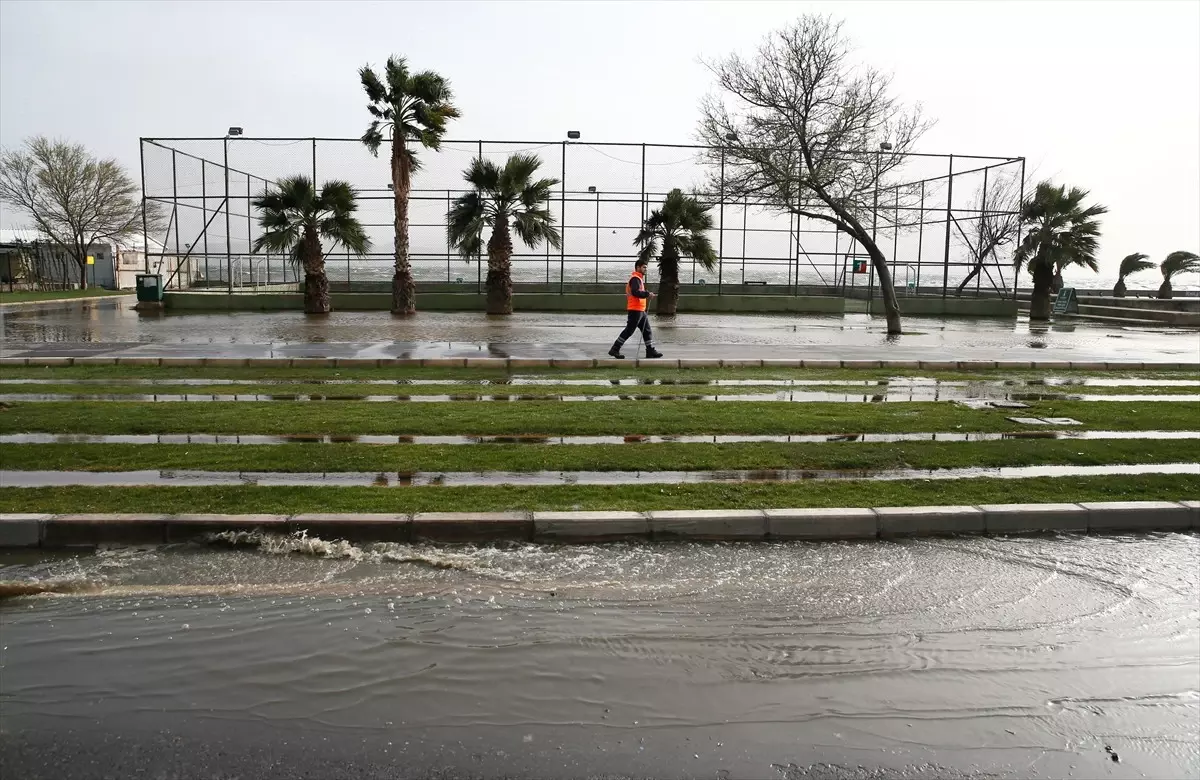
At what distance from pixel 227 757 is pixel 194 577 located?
2063 mm

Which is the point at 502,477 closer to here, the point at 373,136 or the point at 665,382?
the point at 665,382

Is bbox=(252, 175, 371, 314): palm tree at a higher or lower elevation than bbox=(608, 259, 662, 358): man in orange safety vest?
higher

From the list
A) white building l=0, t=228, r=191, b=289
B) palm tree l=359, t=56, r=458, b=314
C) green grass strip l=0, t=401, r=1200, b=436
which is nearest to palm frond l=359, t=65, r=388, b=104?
palm tree l=359, t=56, r=458, b=314

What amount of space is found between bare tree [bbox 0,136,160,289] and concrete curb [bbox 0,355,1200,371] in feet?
125

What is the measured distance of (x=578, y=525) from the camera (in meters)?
5.83

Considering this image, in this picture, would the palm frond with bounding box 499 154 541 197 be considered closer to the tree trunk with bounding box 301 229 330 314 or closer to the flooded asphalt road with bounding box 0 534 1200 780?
the tree trunk with bounding box 301 229 330 314

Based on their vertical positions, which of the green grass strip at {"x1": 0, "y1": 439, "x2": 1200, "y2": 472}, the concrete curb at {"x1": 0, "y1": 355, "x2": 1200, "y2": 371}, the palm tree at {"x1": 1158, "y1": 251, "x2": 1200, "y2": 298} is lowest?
the green grass strip at {"x1": 0, "y1": 439, "x2": 1200, "y2": 472}

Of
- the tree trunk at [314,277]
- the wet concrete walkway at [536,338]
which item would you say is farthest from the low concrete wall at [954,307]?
the tree trunk at [314,277]

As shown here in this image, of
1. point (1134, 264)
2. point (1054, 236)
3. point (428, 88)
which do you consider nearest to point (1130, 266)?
point (1134, 264)

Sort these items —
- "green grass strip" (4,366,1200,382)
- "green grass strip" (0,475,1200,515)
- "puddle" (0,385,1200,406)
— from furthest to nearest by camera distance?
"green grass strip" (4,366,1200,382) < "puddle" (0,385,1200,406) < "green grass strip" (0,475,1200,515)

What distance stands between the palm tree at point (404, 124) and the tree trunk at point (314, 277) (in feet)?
6.99

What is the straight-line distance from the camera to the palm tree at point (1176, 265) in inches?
1518

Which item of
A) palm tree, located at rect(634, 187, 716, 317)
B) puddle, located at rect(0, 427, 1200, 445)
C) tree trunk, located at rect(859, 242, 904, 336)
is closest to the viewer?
puddle, located at rect(0, 427, 1200, 445)

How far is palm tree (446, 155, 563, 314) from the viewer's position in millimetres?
26922
